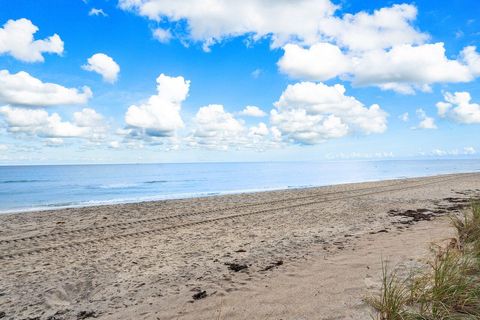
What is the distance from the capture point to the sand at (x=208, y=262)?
16.8ft

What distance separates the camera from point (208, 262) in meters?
7.80

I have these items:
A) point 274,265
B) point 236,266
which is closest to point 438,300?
point 274,265

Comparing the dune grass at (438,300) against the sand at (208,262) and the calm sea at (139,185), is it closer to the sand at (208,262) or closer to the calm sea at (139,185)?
the sand at (208,262)

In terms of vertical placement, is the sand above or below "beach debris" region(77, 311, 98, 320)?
above

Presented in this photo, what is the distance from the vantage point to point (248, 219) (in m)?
14.1

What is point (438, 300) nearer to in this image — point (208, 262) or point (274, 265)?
point (274, 265)

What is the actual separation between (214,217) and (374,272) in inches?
373

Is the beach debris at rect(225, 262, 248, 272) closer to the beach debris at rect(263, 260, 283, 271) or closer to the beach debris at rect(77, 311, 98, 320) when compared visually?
the beach debris at rect(263, 260, 283, 271)

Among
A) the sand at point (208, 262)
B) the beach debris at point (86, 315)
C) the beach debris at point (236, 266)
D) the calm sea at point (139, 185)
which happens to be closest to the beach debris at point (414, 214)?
the sand at point (208, 262)

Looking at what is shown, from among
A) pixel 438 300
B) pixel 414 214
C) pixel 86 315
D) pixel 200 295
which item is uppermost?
pixel 438 300

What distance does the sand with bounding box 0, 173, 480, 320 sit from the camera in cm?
512

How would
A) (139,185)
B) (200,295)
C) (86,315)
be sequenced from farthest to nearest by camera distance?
(139,185)
(200,295)
(86,315)

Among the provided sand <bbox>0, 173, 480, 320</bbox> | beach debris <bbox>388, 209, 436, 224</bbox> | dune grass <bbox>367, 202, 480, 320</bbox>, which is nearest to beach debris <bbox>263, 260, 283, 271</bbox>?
sand <bbox>0, 173, 480, 320</bbox>

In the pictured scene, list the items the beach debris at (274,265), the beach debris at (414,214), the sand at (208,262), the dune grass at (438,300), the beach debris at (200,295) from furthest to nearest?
the beach debris at (414,214)
the beach debris at (274,265)
the beach debris at (200,295)
the sand at (208,262)
the dune grass at (438,300)
